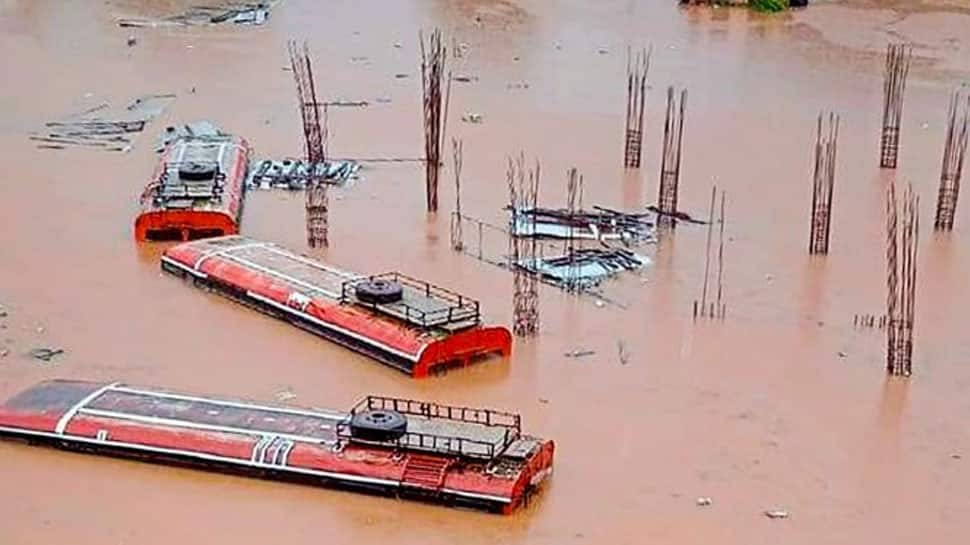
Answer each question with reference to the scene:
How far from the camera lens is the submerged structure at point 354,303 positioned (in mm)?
8906

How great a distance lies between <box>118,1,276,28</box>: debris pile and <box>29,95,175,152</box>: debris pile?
3.53 meters

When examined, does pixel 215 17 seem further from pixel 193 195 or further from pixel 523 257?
pixel 523 257

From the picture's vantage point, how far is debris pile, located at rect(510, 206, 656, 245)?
11.1 m

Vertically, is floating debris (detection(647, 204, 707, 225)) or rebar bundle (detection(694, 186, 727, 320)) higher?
floating debris (detection(647, 204, 707, 225))

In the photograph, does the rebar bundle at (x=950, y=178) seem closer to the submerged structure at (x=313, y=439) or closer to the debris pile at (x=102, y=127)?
the submerged structure at (x=313, y=439)

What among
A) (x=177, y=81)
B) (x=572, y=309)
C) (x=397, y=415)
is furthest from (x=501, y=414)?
(x=177, y=81)

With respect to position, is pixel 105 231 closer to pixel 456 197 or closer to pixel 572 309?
pixel 456 197

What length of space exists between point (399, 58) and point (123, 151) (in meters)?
4.33

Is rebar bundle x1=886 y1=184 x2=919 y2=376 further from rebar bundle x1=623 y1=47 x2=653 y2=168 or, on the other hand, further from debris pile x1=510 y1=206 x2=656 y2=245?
rebar bundle x1=623 y1=47 x2=653 y2=168

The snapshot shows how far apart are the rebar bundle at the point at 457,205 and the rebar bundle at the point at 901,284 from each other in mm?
3005

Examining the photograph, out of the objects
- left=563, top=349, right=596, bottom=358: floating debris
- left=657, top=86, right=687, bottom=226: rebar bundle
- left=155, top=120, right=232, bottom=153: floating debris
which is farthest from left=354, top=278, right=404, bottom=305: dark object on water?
left=155, top=120, right=232, bottom=153: floating debris

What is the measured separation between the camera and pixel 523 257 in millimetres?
10719

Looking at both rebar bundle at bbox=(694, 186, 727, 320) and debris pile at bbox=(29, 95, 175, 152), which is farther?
debris pile at bbox=(29, 95, 175, 152)

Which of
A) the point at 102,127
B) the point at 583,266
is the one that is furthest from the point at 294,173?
the point at 583,266
